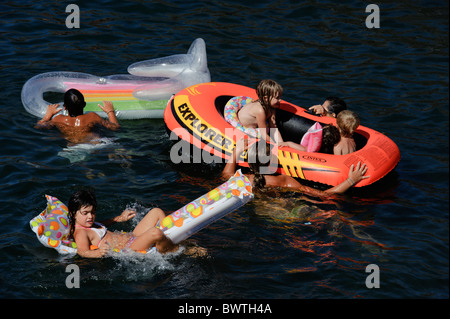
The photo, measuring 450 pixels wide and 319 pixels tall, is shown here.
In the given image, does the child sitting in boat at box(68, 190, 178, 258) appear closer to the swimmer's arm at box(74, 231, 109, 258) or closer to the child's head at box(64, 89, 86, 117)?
the swimmer's arm at box(74, 231, 109, 258)

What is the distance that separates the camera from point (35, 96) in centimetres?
862

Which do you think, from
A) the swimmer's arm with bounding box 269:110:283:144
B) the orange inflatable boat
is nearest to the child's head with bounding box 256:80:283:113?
the swimmer's arm with bounding box 269:110:283:144

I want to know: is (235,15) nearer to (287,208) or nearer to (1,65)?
(1,65)

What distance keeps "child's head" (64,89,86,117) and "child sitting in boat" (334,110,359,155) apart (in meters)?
3.39

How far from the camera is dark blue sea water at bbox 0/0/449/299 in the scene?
5.69 meters

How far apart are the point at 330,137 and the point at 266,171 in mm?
920

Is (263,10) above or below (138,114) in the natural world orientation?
above

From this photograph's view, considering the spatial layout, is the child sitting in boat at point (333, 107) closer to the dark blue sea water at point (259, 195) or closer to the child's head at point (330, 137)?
the child's head at point (330, 137)

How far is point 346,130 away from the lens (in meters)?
7.35

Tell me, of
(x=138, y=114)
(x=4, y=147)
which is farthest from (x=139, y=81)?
(x=4, y=147)

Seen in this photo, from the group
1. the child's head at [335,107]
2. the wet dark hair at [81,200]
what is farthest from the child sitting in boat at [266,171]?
the wet dark hair at [81,200]

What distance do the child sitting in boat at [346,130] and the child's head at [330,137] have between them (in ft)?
0.17

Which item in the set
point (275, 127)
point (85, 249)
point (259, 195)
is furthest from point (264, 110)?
point (85, 249)
